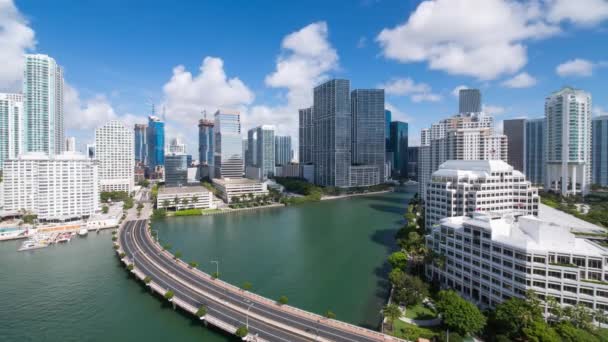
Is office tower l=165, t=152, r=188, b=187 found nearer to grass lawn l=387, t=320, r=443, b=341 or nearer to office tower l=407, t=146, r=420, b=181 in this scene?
grass lawn l=387, t=320, r=443, b=341

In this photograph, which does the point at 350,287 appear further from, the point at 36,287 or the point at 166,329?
the point at 36,287

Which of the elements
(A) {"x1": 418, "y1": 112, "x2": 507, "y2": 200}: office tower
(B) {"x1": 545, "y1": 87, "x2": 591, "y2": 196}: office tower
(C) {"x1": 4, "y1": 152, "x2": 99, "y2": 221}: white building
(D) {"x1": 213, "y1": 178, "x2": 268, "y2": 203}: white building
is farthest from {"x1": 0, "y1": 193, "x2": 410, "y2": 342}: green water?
(B) {"x1": 545, "y1": 87, "x2": 591, "y2": 196}: office tower

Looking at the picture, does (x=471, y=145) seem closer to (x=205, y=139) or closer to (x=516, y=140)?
(x=516, y=140)

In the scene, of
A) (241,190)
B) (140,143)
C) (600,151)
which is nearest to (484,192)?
(241,190)

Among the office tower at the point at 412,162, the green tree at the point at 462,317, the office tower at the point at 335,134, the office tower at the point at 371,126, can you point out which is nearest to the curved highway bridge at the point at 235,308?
the green tree at the point at 462,317

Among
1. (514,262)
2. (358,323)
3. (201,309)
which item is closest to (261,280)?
(201,309)

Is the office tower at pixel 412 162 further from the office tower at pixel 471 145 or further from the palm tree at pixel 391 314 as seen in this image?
the palm tree at pixel 391 314
